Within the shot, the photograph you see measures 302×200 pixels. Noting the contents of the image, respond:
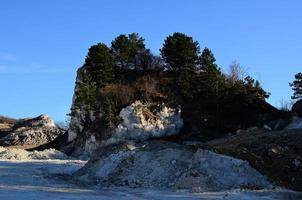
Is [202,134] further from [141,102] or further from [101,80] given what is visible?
[101,80]

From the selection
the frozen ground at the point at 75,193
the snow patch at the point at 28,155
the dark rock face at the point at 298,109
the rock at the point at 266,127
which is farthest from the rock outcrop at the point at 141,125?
the frozen ground at the point at 75,193

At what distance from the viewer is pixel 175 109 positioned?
44.8m

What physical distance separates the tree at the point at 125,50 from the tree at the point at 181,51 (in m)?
4.52

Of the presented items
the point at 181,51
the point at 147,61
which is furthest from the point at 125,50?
the point at 181,51

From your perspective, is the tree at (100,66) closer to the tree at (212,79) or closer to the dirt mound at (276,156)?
the tree at (212,79)

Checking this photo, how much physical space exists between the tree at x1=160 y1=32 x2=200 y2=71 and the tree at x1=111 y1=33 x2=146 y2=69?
4.52 m

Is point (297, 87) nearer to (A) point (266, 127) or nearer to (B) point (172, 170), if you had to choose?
(A) point (266, 127)

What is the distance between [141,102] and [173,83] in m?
3.62

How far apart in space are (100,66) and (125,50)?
4.00 meters

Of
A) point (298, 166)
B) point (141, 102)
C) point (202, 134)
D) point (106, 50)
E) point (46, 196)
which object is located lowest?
point (46, 196)

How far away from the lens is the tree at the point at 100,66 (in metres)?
47.5

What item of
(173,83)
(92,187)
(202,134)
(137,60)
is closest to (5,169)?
(92,187)

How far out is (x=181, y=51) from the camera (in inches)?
1834

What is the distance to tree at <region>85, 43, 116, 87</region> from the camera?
1870 inches
